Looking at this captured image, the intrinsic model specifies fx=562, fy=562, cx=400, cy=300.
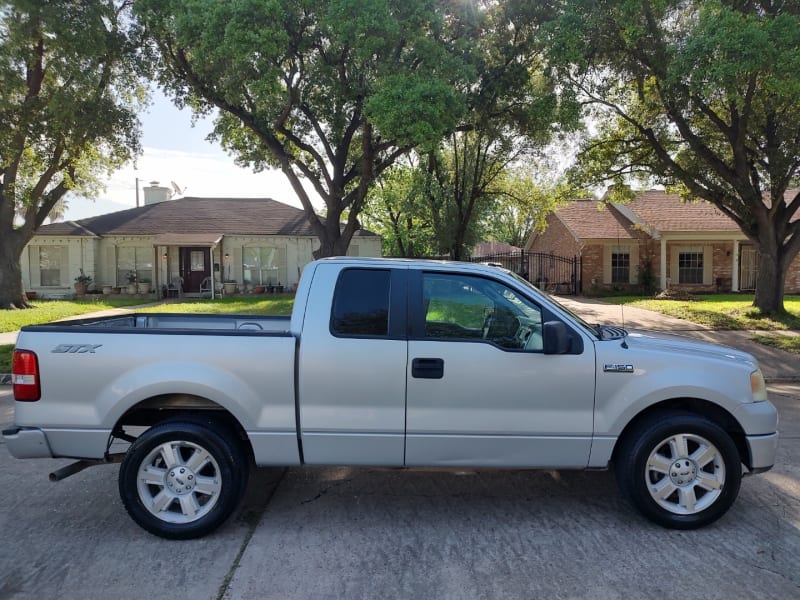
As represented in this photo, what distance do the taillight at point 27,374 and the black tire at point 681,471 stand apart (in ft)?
12.9

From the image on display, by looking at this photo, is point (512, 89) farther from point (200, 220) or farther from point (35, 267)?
point (35, 267)

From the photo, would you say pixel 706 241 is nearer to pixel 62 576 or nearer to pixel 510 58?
pixel 510 58

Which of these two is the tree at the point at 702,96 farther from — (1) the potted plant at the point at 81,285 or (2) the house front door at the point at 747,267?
(1) the potted plant at the point at 81,285

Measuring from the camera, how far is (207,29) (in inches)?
444

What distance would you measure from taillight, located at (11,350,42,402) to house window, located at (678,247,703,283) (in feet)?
89.5

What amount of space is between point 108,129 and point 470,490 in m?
13.5

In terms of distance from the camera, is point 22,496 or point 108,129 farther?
point 108,129

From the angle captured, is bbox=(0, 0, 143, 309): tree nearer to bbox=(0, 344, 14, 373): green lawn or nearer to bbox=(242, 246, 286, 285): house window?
bbox=(0, 344, 14, 373): green lawn

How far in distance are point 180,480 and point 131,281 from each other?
2309 centimetres

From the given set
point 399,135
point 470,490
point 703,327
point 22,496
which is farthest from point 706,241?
point 22,496

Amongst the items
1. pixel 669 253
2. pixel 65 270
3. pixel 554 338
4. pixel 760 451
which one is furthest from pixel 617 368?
pixel 65 270

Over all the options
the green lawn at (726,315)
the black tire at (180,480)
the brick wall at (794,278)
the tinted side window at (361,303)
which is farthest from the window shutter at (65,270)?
the brick wall at (794,278)

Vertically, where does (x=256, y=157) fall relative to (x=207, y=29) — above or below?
below

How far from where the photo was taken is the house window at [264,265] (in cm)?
2522
